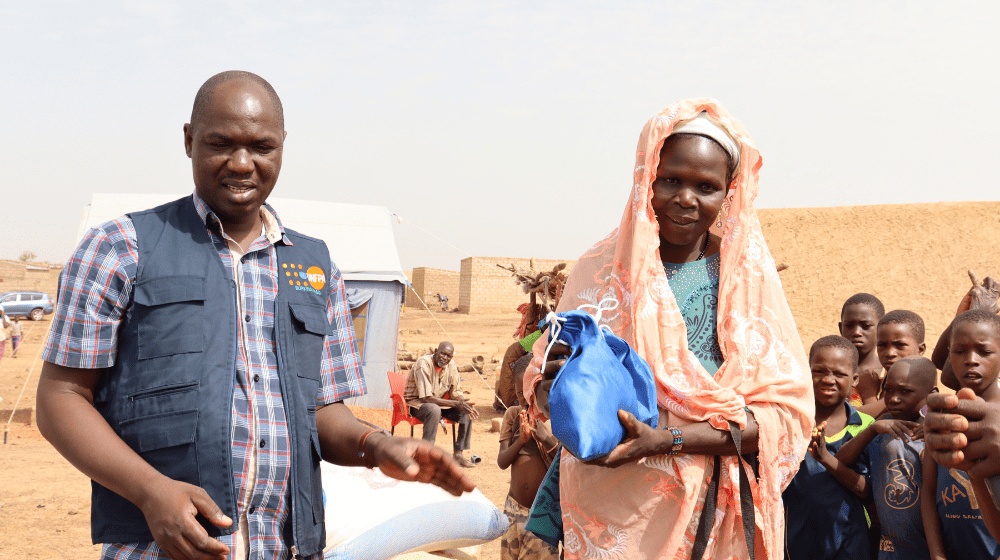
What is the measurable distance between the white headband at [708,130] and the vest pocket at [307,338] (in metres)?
1.16

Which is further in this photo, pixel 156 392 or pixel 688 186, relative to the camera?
pixel 688 186

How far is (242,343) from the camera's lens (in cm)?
161

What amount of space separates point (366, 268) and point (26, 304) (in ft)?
59.3

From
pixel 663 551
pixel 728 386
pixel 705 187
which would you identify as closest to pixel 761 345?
pixel 728 386

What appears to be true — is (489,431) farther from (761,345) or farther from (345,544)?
(761,345)

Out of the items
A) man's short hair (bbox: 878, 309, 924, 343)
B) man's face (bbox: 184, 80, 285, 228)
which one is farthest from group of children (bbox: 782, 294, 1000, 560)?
man's face (bbox: 184, 80, 285, 228)

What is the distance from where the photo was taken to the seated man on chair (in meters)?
8.90

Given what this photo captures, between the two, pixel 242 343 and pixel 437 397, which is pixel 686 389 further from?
pixel 437 397

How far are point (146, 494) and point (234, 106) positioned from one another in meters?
0.82

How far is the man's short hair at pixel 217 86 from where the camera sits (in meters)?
1.65

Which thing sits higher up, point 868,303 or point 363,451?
point 868,303

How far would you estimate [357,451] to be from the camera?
Answer: 5.76ft

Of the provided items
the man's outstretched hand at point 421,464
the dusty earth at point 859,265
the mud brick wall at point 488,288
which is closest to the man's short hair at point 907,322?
the man's outstretched hand at point 421,464

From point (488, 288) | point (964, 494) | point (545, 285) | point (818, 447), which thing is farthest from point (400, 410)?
point (488, 288)
